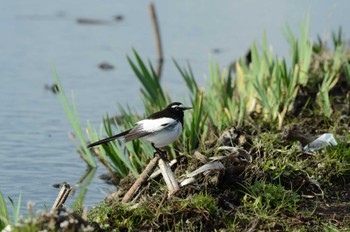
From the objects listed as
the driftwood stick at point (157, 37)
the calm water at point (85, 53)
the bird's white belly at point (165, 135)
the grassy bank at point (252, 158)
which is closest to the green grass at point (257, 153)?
the grassy bank at point (252, 158)

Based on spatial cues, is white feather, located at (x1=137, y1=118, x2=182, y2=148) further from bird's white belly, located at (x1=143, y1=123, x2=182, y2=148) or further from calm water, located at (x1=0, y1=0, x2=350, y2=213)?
calm water, located at (x1=0, y1=0, x2=350, y2=213)

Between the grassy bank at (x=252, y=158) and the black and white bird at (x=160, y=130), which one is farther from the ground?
the black and white bird at (x=160, y=130)

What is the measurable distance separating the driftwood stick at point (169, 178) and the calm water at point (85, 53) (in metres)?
1.62

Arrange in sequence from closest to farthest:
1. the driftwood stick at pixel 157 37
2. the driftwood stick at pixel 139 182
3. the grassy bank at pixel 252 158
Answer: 1. the grassy bank at pixel 252 158
2. the driftwood stick at pixel 139 182
3. the driftwood stick at pixel 157 37

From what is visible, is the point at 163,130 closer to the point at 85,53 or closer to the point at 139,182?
the point at 139,182

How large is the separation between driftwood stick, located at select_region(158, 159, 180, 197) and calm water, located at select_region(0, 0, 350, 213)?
1.62 m

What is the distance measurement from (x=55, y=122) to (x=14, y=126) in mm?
499

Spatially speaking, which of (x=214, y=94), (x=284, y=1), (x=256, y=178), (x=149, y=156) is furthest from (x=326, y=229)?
(x=284, y=1)

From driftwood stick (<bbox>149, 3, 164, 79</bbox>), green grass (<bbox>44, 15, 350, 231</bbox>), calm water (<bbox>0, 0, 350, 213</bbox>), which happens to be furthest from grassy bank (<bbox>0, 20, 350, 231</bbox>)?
driftwood stick (<bbox>149, 3, 164, 79</bbox>)

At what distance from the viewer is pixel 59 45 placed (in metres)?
13.0

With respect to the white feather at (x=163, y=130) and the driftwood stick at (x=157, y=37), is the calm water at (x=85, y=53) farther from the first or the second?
the white feather at (x=163, y=130)

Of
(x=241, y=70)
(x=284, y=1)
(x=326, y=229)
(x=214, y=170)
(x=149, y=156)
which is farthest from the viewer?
(x=284, y=1)

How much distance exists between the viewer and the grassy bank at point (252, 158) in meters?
5.29

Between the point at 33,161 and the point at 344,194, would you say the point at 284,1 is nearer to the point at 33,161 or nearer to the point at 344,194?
the point at 33,161
